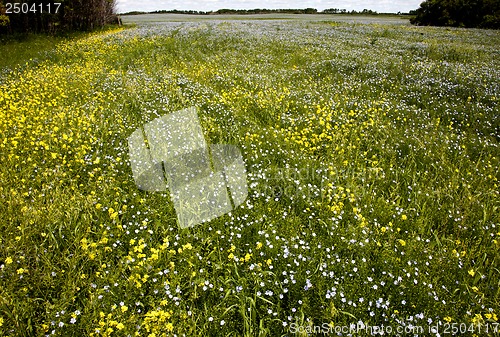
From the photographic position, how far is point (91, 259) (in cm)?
374

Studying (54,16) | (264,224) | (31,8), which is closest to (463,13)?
(54,16)

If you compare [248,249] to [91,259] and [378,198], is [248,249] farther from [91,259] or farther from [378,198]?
[378,198]

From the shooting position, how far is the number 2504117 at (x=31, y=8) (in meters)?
20.8

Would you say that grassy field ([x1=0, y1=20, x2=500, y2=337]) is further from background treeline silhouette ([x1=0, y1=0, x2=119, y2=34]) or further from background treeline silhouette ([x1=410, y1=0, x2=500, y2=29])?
background treeline silhouette ([x1=410, y1=0, x2=500, y2=29])

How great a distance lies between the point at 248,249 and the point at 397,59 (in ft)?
47.6

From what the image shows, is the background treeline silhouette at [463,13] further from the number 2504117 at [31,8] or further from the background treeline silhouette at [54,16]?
the number 2504117 at [31,8]

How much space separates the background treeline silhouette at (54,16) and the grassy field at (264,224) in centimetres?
1696

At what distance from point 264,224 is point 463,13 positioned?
5816cm

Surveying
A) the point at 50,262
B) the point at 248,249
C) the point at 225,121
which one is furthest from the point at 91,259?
the point at 225,121

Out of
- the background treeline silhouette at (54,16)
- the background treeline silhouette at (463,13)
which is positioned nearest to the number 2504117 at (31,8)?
the background treeline silhouette at (54,16)

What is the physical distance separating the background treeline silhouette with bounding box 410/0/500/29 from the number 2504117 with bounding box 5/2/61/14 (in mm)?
50817

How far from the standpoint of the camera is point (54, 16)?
925 inches

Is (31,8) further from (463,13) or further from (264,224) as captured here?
(463,13)

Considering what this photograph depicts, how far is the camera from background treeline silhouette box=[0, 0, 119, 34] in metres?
21.7
